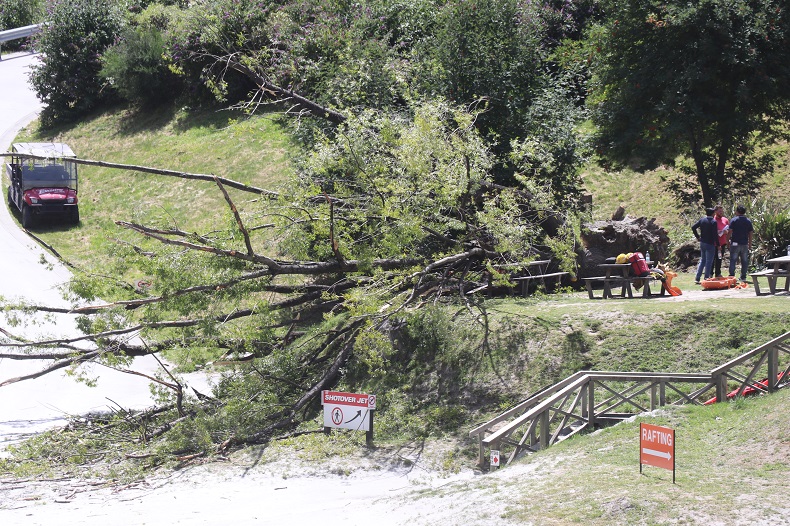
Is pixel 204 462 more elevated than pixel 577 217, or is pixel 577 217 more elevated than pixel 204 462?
pixel 577 217

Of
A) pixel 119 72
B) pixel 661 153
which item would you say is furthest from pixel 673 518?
pixel 119 72

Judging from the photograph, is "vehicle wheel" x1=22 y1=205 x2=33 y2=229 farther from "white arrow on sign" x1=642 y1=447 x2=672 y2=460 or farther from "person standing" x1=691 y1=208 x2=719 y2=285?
"white arrow on sign" x1=642 y1=447 x2=672 y2=460

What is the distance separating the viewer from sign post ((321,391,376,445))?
13.9m

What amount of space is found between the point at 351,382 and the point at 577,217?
19.1ft

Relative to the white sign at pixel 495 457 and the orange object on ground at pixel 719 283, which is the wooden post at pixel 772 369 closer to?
the white sign at pixel 495 457

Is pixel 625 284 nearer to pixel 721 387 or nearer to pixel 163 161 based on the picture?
pixel 721 387

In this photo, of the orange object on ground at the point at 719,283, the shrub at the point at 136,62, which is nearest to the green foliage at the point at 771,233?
the orange object on ground at the point at 719,283

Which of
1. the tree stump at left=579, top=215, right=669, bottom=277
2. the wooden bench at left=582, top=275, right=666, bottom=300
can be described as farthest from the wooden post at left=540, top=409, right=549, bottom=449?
the tree stump at left=579, top=215, right=669, bottom=277

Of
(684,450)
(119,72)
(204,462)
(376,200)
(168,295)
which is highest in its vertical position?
(119,72)

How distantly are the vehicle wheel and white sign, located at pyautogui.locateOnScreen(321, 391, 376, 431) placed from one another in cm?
1932

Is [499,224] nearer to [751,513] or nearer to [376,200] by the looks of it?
[376,200]

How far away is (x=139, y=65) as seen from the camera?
120ft

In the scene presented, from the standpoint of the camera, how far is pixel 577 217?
59.1 ft

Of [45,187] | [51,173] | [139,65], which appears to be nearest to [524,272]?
[51,173]
